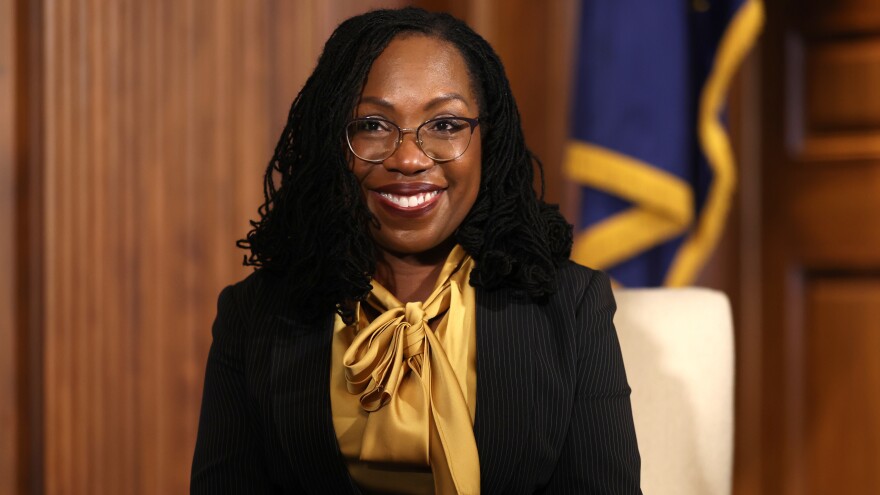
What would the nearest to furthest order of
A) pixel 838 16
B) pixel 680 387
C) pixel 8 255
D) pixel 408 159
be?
pixel 408 159, pixel 680 387, pixel 8 255, pixel 838 16

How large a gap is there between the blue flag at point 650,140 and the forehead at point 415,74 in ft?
3.24

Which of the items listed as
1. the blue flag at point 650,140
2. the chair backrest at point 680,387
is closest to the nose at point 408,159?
the chair backrest at point 680,387

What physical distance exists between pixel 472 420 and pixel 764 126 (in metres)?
1.59

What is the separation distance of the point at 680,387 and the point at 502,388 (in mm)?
313

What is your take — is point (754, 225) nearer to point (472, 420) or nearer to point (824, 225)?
point (824, 225)

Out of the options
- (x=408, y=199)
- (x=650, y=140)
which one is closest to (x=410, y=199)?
(x=408, y=199)

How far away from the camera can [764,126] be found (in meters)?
2.32

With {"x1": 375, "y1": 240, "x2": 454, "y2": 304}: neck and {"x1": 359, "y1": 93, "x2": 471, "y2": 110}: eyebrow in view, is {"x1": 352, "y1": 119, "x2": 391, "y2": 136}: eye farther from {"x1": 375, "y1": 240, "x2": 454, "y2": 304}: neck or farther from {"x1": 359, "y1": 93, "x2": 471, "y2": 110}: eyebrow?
{"x1": 375, "y1": 240, "x2": 454, "y2": 304}: neck

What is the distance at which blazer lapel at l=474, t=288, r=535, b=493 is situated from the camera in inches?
38.4

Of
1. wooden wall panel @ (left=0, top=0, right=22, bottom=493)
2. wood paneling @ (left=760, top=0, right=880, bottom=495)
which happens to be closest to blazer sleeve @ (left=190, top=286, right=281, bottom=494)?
wooden wall panel @ (left=0, top=0, right=22, bottom=493)

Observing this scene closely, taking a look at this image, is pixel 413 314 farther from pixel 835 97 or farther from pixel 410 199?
pixel 835 97

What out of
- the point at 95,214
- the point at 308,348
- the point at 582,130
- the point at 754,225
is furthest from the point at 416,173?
the point at 754,225

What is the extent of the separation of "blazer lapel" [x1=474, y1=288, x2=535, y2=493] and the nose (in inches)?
6.3

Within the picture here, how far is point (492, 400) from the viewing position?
0.99 meters
